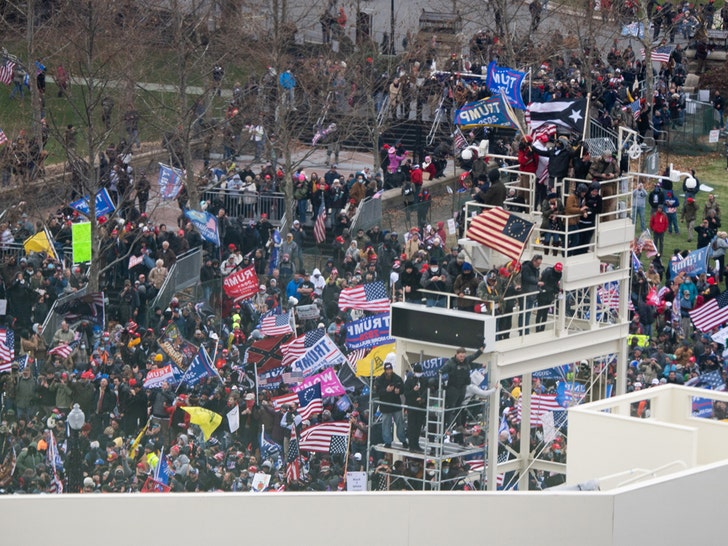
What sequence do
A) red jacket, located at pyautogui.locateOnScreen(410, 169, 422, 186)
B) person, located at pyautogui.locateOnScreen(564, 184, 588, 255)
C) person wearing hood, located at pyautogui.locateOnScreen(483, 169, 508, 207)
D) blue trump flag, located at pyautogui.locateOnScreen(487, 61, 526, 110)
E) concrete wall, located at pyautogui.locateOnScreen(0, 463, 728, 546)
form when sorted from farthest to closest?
red jacket, located at pyautogui.locateOnScreen(410, 169, 422, 186) < blue trump flag, located at pyautogui.locateOnScreen(487, 61, 526, 110) < person wearing hood, located at pyautogui.locateOnScreen(483, 169, 508, 207) < person, located at pyautogui.locateOnScreen(564, 184, 588, 255) < concrete wall, located at pyautogui.locateOnScreen(0, 463, 728, 546)

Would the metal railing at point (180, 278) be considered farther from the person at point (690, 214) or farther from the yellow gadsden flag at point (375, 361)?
the person at point (690, 214)

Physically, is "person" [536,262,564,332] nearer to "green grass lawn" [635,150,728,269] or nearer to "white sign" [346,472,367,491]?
"white sign" [346,472,367,491]

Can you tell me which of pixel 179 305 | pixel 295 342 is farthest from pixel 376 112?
pixel 295 342

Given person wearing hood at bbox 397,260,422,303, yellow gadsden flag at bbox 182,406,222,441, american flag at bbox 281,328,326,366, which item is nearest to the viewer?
yellow gadsden flag at bbox 182,406,222,441

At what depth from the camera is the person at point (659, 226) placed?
164ft

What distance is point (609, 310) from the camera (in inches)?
1375

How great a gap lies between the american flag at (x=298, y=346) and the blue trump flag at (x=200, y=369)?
1.52 metres

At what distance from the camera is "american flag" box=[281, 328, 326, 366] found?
3619cm

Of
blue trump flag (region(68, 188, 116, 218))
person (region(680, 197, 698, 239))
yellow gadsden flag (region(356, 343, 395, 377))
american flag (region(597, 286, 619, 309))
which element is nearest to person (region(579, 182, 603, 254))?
american flag (region(597, 286, 619, 309))

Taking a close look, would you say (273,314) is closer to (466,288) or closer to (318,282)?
(318,282)

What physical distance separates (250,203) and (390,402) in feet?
70.0

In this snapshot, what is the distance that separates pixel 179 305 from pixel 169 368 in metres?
6.22

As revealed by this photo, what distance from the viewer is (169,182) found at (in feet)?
158

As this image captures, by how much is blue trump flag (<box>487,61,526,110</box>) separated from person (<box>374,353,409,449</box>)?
22.1 feet
